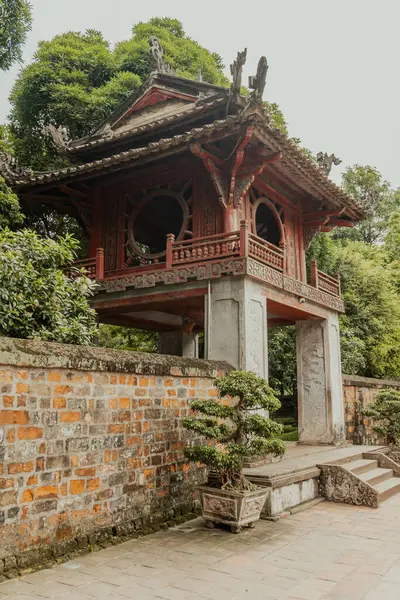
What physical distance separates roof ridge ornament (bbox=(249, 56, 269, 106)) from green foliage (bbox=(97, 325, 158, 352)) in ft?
32.7

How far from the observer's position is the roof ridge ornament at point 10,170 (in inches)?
422

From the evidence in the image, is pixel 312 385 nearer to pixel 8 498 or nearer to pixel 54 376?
pixel 54 376

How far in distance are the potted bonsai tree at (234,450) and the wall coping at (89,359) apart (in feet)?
2.20

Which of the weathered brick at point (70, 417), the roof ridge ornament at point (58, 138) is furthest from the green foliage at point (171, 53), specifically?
the weathered brick at point (70, 417)

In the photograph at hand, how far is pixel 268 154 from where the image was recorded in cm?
907

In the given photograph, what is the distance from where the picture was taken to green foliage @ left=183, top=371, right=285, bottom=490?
5.52 m

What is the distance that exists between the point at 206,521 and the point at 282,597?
2114 mm

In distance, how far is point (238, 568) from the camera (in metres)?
4.31

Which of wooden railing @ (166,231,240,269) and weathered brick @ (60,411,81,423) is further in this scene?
wooden railing @ (166,231,240,269)

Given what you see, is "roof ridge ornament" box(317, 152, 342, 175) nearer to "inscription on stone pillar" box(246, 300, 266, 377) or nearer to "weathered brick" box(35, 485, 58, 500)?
"inscription on stone pillar" box(246, 300, 266, 377)

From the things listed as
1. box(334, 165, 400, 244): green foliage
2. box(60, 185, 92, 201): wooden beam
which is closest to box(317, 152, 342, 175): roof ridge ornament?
box(60, 185, 92, 201): wooden beam

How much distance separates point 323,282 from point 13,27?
9813mm

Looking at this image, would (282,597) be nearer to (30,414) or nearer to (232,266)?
(30,414)

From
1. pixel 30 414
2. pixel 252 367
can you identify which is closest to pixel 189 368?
pixel 252 367
